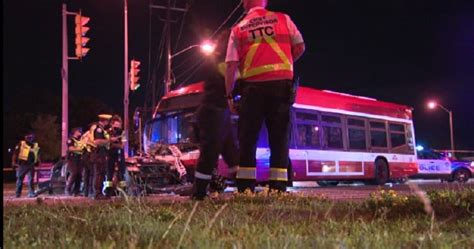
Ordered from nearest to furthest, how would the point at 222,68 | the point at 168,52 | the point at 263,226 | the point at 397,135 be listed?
the point at 263,226
the point at 222,68
the point at 397,135
the point at 168,52

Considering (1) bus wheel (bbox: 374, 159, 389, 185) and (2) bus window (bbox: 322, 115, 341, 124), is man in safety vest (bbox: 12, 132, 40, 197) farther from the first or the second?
(1) bus wheel (bbox: 374, 159, 389, 185)

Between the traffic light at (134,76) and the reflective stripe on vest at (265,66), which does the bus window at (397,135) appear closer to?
the traffic light at (134,76)

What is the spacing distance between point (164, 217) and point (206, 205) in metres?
1.11

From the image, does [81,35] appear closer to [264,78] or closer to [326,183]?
[326,183]

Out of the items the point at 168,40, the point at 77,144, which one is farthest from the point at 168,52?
the point at 77,144

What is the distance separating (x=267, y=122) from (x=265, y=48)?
0.77m

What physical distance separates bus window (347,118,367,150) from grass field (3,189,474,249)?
14146 millimetres

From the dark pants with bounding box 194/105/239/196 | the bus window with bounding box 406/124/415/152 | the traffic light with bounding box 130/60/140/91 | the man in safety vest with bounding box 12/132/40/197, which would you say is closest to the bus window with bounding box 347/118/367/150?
the bus window with bounding box 406/124/415/152

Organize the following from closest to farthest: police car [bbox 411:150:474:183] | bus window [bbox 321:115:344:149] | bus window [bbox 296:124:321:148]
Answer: bus window [bbox 296:124:321:148] → bus window [bbox 321:115:344:149] → police car [bbox 411:150:474:183]

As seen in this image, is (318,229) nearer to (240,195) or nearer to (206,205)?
(206,205)

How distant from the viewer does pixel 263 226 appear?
355cm

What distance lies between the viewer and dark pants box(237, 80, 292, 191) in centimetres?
612

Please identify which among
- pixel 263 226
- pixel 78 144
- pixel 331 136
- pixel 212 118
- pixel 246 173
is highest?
pixel 331 136

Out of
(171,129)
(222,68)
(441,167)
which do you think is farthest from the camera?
(441,167)
